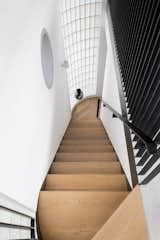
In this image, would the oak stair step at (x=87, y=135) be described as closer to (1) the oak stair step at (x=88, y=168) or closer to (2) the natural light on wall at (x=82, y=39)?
(1) the oak stair step at (x=88, y=168)

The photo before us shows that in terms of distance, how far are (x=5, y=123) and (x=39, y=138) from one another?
1049 mm

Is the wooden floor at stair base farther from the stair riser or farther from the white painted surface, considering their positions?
the stair riser

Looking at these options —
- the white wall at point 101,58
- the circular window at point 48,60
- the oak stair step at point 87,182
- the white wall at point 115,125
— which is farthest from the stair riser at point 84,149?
the white wall at point 101,58

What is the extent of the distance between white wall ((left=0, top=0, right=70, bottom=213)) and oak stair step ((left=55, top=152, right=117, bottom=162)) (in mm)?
876

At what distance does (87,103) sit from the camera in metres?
9.87

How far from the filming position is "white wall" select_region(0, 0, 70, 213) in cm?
171

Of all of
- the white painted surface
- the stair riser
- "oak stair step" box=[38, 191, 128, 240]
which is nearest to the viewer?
the white painted surface

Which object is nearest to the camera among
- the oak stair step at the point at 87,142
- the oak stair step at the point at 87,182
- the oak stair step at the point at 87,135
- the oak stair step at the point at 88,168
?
the oak stair step at the point at 87,182

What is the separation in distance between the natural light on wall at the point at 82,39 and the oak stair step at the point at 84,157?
3770 mm

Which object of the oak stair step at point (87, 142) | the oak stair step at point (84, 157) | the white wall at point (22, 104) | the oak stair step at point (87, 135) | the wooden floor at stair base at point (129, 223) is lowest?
the oak stair step at point (87, 135)

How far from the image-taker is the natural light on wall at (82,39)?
657 centimetres

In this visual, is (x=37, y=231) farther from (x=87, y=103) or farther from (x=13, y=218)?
(x=87, y=103)

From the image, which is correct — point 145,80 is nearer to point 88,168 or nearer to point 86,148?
point 88,168

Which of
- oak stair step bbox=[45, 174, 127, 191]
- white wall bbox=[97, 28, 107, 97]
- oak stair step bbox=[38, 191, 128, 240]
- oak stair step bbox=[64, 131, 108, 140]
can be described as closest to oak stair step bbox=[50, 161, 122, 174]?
oak stair step bbox=[45, 174, 127, 191]
